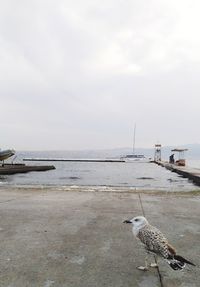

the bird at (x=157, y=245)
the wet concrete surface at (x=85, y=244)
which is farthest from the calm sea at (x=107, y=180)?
the bird at (x=157, y=245)

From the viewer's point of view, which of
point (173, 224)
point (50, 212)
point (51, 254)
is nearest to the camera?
point (51, 254)

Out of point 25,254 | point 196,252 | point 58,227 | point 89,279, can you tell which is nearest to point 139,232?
point 89,279

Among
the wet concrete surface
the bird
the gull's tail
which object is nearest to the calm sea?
the wet concrete surface

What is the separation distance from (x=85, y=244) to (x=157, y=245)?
2.00 meters

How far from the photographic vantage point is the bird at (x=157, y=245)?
456 centimetres

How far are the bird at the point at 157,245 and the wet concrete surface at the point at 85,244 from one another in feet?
1.19

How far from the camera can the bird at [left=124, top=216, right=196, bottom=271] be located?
4.56 m

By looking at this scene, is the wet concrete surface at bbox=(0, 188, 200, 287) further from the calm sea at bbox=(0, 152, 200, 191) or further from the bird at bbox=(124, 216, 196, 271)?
the calm sea at bbox=(0, 152, 200, 191)

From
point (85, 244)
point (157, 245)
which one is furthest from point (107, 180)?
point (157, 245)

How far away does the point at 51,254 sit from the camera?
5.87 meters

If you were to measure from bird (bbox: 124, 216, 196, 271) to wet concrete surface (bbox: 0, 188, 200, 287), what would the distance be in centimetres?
36

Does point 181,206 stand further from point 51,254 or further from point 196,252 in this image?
point 51,254

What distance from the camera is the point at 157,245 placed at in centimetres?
479

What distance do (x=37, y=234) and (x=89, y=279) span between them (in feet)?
8.27
